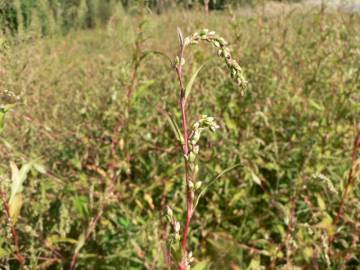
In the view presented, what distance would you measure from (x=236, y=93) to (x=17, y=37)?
50.8 inches

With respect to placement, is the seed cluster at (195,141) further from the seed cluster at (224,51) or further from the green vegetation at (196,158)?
the green vegetation at (196,158)

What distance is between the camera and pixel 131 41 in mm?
2555

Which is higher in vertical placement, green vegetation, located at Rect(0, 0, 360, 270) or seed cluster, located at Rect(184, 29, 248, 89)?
seed cluster, located at Rect(184, 29, 248, 89)

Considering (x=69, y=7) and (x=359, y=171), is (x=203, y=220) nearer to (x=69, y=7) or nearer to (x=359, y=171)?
(x=359, y=171)

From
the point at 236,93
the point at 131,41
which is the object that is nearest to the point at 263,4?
the point at 236,93

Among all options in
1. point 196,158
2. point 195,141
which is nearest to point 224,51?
point 195,141

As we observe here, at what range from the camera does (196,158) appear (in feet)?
6.26

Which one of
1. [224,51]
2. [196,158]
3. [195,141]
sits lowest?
[196,158]

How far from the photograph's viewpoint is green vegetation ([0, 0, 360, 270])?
5.68ft

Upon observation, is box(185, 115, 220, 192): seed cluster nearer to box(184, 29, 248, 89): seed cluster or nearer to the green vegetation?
box(184, 29, 248, 89): seed cluster

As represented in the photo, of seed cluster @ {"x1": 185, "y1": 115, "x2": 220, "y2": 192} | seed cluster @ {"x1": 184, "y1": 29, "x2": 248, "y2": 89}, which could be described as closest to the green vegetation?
seed cluster @ {"x1": 185, "y1": 115, "x2": 220, "y2": 192}

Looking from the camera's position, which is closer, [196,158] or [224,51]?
[224,51]

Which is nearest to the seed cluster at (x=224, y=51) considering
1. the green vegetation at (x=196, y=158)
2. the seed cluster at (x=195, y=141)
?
the seed cluster at (x=195, y=141)

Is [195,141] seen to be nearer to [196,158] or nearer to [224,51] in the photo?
[224,51]
